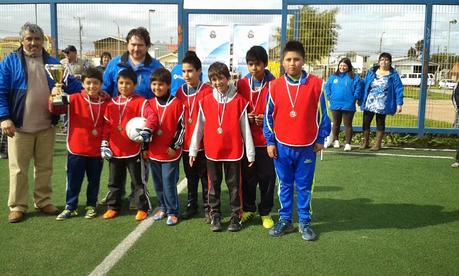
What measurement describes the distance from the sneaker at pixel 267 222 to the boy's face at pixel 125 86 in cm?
195

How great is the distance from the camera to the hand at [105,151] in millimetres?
4383

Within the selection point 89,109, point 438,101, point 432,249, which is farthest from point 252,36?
point 432,249

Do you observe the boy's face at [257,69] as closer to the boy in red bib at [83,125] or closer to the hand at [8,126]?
the boy in red bib at [83,125]

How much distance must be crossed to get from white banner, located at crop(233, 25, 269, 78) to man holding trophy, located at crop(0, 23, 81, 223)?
5.07 meters

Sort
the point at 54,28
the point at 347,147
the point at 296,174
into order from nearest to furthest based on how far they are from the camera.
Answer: the point at 296,174
the point at 347,147
the point at 54,28

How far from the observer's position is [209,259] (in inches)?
140

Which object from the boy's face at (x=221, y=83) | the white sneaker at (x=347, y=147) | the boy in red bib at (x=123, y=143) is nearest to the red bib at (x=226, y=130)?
the boy's face at (x=221, y=83)

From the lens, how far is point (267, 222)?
439 centimetres

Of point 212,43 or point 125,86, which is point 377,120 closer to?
point 212,43

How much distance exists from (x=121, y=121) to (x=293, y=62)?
191 cm

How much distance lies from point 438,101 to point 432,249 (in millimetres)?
6368

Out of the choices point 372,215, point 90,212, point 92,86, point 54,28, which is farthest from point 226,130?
point 54,28

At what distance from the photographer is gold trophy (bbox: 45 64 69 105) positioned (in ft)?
14.0

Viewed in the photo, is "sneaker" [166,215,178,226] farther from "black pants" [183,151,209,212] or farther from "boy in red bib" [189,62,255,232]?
"boy in red bib" [189,62,255,232]
